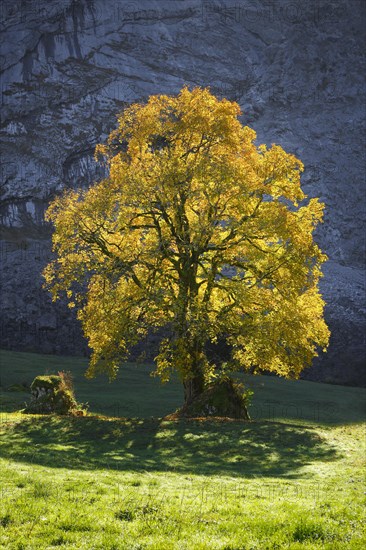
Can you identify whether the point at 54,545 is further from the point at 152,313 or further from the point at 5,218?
the point at 5,218

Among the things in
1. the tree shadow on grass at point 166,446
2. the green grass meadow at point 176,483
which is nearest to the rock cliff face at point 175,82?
the tree shadow on grass at point 166,446

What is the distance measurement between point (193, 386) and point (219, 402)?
1519 mm

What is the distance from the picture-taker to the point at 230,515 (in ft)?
37.6

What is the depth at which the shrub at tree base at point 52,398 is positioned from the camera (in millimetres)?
30000

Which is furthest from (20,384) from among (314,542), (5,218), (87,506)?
(5,218)

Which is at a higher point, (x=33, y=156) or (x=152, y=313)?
(x=33, y=156)

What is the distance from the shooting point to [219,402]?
29.8m

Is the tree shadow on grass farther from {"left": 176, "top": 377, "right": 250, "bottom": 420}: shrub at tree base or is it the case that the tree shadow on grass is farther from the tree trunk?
the tree trunk

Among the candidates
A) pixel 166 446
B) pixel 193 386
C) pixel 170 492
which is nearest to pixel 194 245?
pixel 193 386

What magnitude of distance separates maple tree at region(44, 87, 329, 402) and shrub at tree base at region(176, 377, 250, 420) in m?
0.69

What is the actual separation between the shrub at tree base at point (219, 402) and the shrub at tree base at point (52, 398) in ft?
18.7

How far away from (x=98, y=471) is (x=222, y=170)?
15267mm

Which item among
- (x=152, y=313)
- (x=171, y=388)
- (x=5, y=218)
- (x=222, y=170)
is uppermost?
(x=5, y=218)

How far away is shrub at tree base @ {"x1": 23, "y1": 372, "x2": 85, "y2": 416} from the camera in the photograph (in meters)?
30.0
